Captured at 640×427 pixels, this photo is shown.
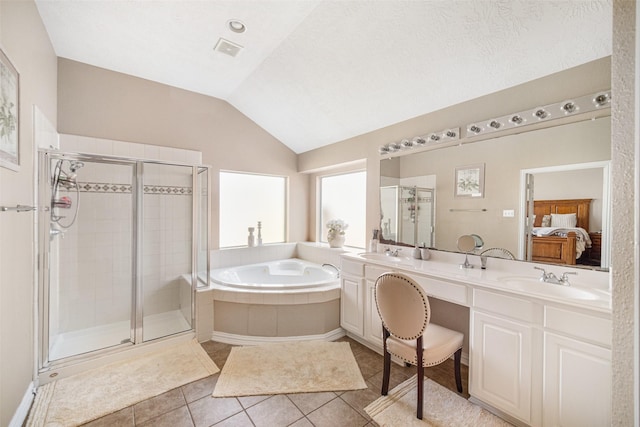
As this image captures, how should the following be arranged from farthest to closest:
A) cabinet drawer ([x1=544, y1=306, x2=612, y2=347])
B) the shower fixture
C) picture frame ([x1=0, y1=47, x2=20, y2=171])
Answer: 1. the shower fixture
2. picture frame ([x1=0, y1=47, x2=20, y2=171])
3. cabinet drawer ([x1=544, y1=306, x2=612, y2=347])

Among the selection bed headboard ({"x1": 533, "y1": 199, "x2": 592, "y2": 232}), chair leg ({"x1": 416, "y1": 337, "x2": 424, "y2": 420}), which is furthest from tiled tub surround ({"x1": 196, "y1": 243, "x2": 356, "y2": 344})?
bed headboard ({"x1": 533, "y1": 199, "x2": 592, "y2": 232})

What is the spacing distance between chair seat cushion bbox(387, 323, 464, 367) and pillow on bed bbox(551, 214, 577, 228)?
43.0 inches

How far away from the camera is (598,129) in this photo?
5.92 feet

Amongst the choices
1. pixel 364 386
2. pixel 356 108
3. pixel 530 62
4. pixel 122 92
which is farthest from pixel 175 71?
pixel 364 386

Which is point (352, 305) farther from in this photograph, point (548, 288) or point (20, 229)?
point (20, 229)

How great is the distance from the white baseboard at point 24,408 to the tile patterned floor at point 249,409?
1.28 feet

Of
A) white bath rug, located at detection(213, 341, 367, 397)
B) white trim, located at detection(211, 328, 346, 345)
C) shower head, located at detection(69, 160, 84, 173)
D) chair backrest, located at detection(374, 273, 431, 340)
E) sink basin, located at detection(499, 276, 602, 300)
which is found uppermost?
shower head, located at detection(69, 160, 84, 173)

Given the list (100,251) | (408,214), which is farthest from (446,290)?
(100,251)

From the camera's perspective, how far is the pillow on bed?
1.92m

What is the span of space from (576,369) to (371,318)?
1443 millimetres

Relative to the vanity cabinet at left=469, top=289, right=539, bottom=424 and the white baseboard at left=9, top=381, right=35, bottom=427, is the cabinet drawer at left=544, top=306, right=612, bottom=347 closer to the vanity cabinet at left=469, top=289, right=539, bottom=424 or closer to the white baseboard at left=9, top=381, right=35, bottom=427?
the vanity cabinet at left=469, top=289, right=539, bottom=424

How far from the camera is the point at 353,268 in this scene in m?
2.77

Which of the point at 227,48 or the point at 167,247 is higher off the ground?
the point at 227,48

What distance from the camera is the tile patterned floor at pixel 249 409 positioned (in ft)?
5.66
